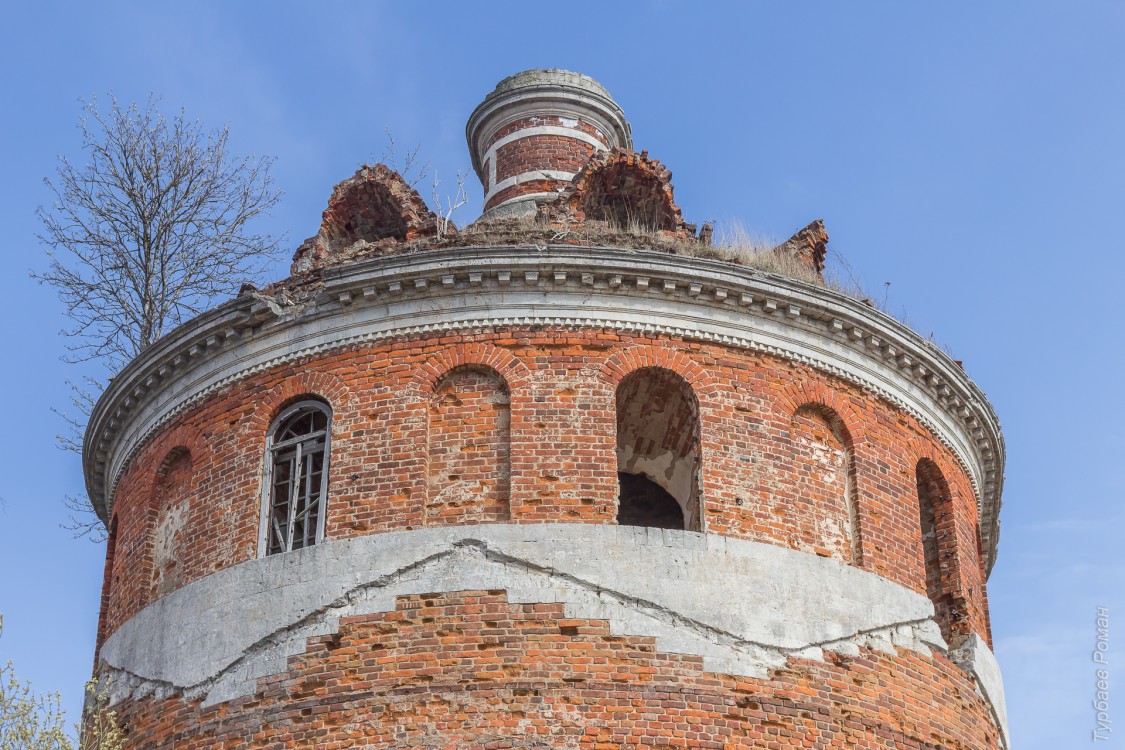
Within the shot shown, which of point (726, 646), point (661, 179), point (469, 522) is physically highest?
point (661, 179)

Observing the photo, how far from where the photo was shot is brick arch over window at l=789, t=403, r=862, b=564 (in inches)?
621

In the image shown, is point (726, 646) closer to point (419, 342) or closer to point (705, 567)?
point (705, 567)

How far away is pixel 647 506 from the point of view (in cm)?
1925

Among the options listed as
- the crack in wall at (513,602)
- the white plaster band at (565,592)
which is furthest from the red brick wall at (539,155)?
the crack in wall at (513,602)

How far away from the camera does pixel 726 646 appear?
14.6 metres

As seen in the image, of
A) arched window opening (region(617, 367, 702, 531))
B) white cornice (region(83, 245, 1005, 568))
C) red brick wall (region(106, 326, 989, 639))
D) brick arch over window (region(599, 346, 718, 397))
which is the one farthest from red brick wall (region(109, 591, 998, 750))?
white cornice (region(83, 245, 1005, 568))

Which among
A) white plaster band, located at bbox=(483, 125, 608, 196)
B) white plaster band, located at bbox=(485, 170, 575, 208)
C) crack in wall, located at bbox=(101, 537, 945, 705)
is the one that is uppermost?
white plaster band, located at bbox=(483, 125, 608, 196)

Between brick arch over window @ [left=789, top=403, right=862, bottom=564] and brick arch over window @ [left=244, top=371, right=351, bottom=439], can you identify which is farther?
brick arch over window @ [left=244, top=371, right=351, bottom=439]

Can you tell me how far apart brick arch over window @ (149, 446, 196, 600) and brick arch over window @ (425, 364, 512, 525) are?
281 cm

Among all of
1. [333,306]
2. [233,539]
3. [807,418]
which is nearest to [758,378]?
[807,418]

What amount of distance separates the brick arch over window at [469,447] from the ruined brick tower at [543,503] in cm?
3

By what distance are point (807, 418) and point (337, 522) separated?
4905 mm

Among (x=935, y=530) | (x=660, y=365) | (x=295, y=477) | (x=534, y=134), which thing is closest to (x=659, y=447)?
(x=660, y=365)

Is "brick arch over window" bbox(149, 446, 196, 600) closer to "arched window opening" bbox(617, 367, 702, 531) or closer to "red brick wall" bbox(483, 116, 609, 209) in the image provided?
"arched window opening" bbox(617, 367, 702, 531)
